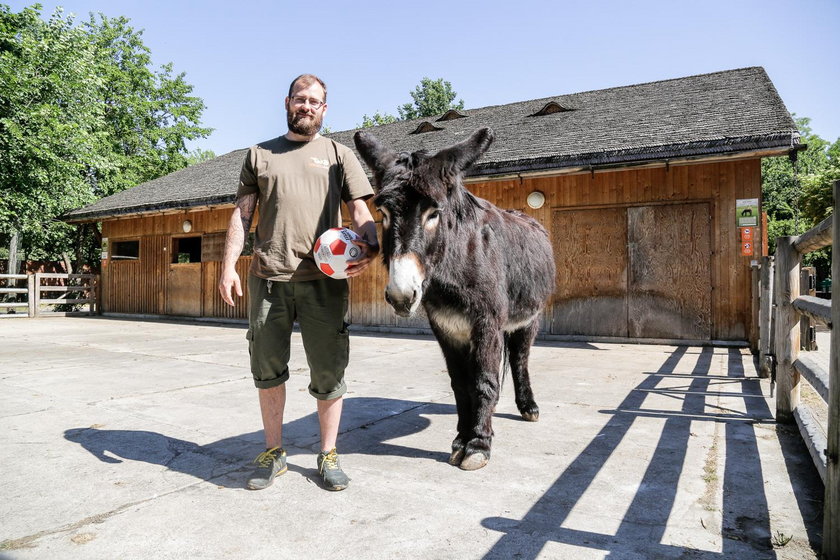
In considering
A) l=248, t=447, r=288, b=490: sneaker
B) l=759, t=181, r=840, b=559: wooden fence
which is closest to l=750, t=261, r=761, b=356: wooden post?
l=759, t=181, r=840, b=559: wooden fence

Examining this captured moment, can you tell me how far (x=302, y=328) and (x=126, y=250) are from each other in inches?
794

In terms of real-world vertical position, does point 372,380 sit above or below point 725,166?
below

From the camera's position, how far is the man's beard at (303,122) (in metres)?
2.67

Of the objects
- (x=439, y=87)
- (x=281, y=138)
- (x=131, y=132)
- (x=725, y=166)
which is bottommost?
(x=281, y=138)

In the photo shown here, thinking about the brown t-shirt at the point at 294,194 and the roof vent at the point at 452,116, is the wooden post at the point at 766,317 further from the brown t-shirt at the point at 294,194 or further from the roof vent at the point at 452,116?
the roof vent at the point at 452,116

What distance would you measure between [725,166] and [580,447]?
7.05m

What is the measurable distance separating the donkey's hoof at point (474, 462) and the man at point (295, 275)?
0.69 meters

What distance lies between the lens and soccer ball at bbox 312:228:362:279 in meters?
2.48

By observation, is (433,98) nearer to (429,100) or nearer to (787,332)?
(429,100)

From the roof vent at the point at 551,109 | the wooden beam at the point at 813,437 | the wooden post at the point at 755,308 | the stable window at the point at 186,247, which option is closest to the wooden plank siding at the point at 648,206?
the wooden post at the point at 755,308

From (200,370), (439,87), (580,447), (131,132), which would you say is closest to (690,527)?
(580,447)

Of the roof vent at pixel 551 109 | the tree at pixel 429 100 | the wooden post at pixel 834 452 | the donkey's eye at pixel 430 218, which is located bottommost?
the wooden post at pixel 834 452

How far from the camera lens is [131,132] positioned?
28625 millimetres

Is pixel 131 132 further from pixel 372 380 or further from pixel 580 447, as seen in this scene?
pixel 580 447
